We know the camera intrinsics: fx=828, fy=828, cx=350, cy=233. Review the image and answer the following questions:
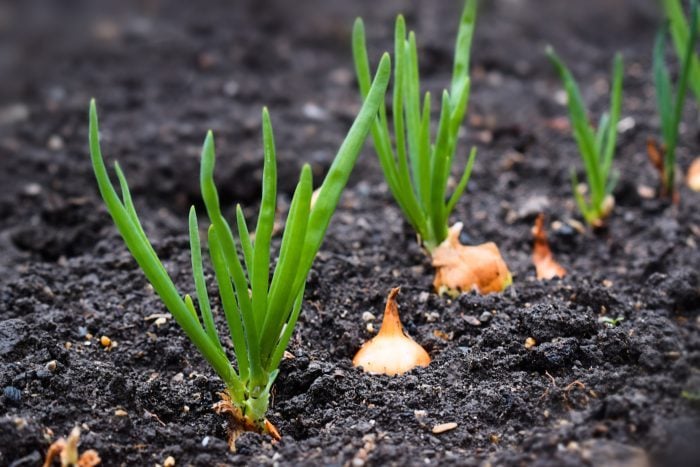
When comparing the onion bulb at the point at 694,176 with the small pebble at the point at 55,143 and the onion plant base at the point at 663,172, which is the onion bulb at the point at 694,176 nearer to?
the onion plant base at the point at 663,172

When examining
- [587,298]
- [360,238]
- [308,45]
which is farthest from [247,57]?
[587,298]

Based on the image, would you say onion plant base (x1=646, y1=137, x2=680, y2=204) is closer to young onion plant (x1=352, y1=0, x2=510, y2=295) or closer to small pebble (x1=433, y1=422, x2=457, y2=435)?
young onion plant (x1=352, y1=0, x2=510, y2=295)

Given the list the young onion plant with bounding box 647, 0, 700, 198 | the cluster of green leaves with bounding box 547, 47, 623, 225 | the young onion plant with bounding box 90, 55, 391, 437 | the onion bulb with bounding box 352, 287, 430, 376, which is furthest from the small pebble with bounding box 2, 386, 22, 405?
the young onion plant with bounding box 647, 0, 700, 198

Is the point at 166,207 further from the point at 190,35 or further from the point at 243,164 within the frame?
the point at 190,35

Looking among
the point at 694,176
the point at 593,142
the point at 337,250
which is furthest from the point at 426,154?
the point at 694,176

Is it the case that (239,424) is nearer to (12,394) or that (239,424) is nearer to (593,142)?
(12,394)

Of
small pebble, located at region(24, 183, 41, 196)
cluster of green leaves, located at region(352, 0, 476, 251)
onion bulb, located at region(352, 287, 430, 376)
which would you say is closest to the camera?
onion bulb, located at region(352, 287, 430, 376)

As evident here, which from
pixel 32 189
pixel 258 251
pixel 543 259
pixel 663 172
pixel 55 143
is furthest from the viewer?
pixel 55 143
